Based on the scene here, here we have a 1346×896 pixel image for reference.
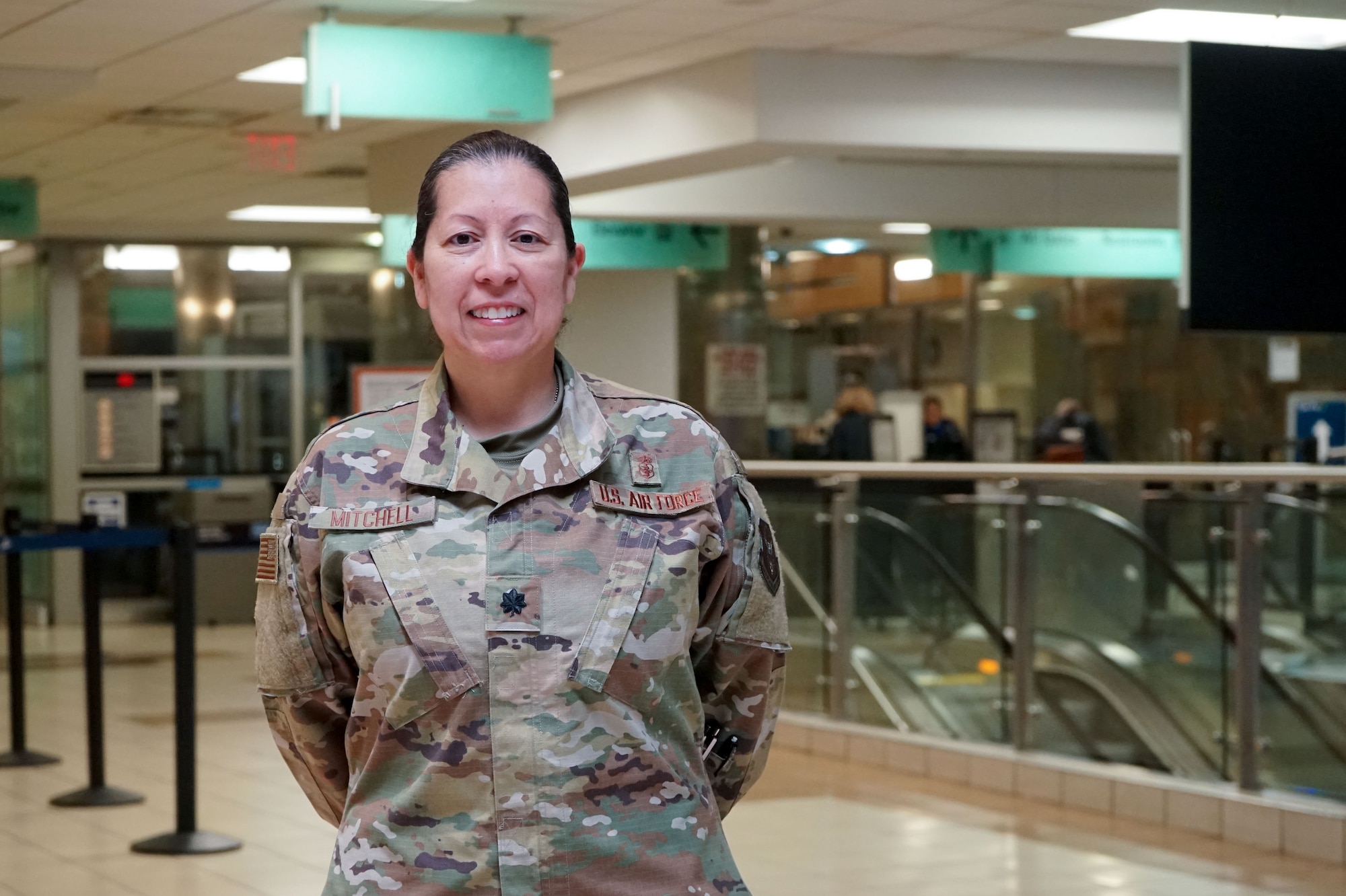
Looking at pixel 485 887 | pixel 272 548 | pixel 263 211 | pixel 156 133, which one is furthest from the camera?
pixel 263 211

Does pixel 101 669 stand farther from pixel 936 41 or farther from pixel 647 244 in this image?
pixel 647 244

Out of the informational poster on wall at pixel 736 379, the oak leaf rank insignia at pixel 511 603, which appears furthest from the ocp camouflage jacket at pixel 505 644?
the informational poster on wall at pixel 736 379

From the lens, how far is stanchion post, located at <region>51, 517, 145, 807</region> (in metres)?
7.49

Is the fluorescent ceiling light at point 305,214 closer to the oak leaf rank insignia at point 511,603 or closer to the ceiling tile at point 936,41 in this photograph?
the ceiling tile at point 936,41

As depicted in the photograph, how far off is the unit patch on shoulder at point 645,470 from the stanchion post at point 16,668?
6871 millimetres

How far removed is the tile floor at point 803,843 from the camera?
5.95m

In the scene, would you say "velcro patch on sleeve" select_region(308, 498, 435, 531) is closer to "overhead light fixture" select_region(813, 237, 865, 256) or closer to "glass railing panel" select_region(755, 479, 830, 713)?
"glass railing panel" select_region(755, 479, 830, 713)

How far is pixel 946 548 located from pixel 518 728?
6283 mm

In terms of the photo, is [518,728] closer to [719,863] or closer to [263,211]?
A: [719,863]

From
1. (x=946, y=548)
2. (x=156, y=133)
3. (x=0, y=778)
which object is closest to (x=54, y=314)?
(x=156, y=133)

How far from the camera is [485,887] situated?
1.88 metres

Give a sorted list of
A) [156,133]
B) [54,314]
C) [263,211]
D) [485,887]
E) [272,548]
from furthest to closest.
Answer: [54,314] → [263,211] → [156,133] → [272,548] → [485,887]

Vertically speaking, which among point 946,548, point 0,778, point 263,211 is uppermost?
point 263,211

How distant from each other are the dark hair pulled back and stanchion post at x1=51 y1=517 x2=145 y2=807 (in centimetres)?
588
